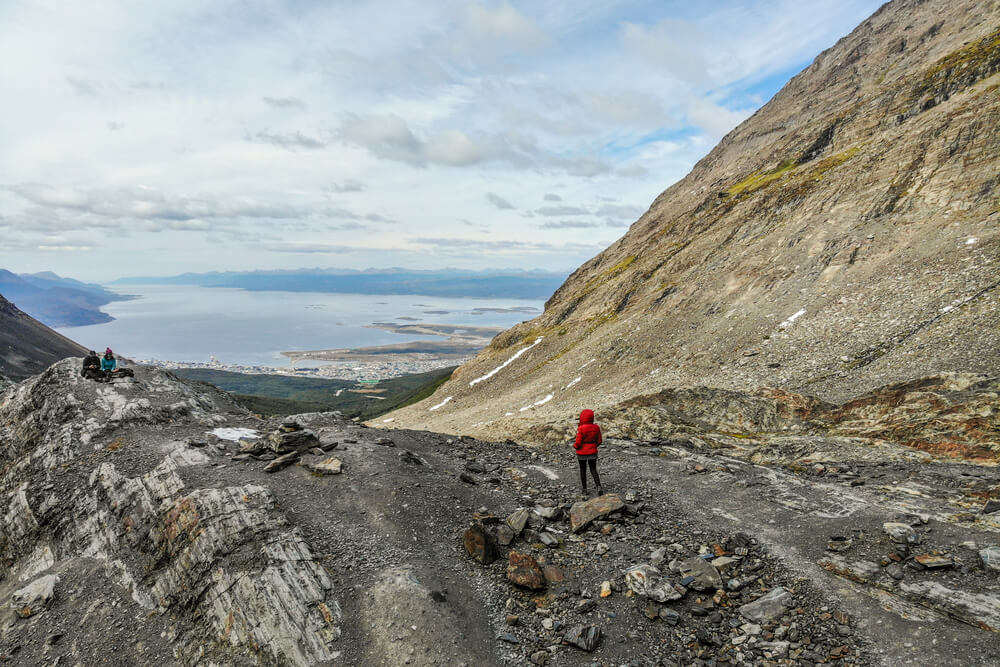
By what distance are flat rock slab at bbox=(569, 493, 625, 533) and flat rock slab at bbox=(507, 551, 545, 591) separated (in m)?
2.41

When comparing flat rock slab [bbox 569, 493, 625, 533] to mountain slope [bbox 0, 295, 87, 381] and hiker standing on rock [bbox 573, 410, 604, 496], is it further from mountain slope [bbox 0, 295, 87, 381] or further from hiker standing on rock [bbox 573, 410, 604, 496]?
mountain slope [bbox 0, 295, 87, 381]

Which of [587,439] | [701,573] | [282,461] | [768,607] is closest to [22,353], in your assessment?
[282,461]

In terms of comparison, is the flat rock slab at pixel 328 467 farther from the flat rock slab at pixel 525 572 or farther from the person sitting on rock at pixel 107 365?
the person sitting on rock at pixel 107 365

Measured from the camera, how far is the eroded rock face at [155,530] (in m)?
10.8

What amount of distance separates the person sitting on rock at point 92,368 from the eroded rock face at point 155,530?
115cm

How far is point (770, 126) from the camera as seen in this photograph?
297 ft

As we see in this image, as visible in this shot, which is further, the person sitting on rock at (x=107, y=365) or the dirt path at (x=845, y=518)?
the person sitting on rock at (x=107, y=365)

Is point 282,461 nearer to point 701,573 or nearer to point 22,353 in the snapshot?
point 701,573

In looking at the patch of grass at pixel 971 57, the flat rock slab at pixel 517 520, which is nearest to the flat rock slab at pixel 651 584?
the flat rock slab at pixel 517 520

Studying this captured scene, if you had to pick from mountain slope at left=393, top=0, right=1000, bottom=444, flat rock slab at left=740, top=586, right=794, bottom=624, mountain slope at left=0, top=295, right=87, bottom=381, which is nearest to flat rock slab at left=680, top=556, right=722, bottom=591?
flat rock slab at left=740, top=586, right=794, bottom=624

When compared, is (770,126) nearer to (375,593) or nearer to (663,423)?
(663,423)

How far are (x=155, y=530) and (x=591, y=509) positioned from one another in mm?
13142

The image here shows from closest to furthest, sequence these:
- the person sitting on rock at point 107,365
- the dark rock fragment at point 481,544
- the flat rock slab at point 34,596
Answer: the dark rock fragment at point 481,544 → the flat rock slab at point 34,596 → the person sitting on rock at point 107,365

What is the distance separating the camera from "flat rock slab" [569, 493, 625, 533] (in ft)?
46.3
